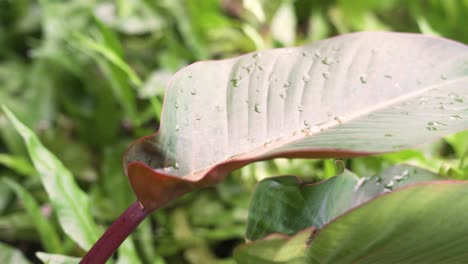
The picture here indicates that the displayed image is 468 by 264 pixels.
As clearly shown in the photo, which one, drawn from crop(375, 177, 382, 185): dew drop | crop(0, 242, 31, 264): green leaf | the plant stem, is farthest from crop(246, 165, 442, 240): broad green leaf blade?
crop(0, 242, 31, 264): green leaf

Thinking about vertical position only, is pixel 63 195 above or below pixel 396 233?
below

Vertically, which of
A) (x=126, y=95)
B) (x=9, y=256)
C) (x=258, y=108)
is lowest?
(x=9, y=256)

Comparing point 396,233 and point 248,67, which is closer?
point 396,233

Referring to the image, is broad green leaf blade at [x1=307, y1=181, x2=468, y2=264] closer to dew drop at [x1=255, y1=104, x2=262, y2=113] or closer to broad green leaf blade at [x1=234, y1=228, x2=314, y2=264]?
broad green leaf blade at [x1=234, y1=228, x2=314, y2=264]

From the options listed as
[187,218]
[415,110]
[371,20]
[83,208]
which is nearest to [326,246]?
[415,110]

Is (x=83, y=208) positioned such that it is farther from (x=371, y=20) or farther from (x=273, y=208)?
(x=371, y=20)

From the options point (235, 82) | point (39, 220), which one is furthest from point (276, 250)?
point (39, 220)

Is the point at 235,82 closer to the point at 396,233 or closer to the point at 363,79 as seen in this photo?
the point at 363,79
